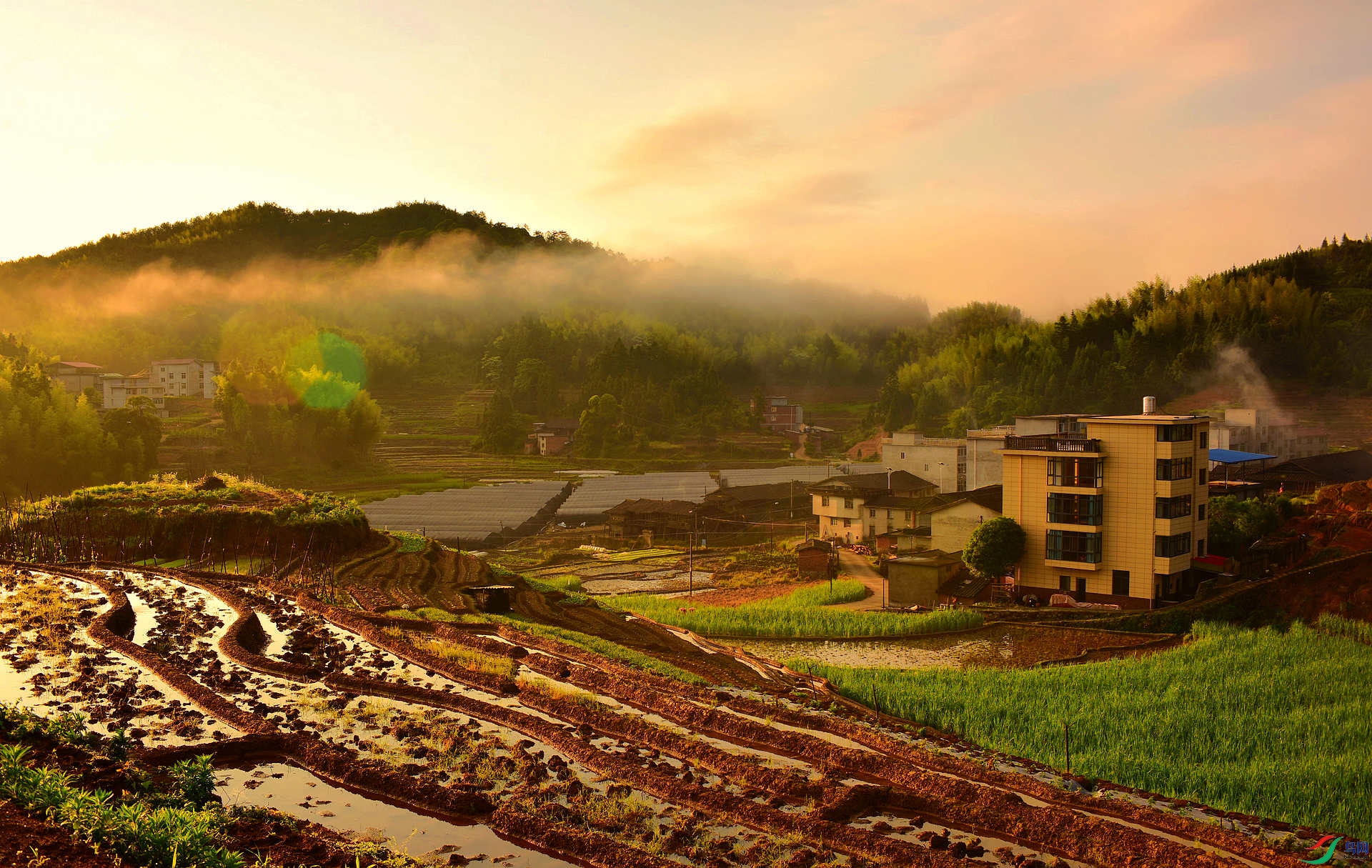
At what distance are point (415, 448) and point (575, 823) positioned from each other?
57105mm

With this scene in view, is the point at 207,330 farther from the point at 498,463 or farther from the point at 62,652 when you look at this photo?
the point at 62,652

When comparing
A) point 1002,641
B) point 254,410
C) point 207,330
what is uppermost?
point 207,330

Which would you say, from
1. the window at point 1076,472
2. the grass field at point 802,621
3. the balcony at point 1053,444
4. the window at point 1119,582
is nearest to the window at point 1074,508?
the window at point 1076,472

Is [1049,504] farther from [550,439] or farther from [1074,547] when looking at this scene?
[550,439]

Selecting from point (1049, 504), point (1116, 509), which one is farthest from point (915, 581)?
point (1116, 509)

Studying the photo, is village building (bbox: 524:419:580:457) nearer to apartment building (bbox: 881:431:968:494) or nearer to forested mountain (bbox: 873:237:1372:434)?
forested mountain (bbox: 873:237:1372:434)

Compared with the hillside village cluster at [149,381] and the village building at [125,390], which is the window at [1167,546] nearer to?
the hillside village cluster at [149,381]

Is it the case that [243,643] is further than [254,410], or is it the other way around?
[254,410]

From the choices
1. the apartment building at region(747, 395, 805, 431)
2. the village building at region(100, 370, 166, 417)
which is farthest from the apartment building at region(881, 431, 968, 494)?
the village building at region(100, 370, 166, 417)

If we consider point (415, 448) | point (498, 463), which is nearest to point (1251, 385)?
point (498, 463)

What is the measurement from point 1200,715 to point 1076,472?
31.7ft

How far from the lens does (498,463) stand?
5900 cm

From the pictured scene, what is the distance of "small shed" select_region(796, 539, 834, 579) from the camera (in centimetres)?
2645

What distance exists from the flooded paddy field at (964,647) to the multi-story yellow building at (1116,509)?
9.25ft
